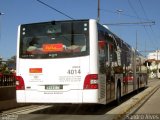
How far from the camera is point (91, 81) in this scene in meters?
12.8

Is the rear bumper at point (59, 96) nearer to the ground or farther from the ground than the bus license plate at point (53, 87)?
nearer to the ground

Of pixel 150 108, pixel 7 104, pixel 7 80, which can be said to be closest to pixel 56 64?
pixel 7 104

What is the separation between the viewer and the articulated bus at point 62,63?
12891mm

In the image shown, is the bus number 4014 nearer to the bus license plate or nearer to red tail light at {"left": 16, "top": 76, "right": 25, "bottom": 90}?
the bus license plate

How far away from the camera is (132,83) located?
75.5 ft

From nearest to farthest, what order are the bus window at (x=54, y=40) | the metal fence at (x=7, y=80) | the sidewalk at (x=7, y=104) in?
the bus window at (x=54, y=40)
the sidewalk at (x=7, y=104)
the metal fence at (x=7, y=80)

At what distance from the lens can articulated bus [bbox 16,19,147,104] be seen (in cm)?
1289

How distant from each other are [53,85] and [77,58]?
1.18 m

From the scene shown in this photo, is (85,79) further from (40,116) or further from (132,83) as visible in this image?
(132,83)

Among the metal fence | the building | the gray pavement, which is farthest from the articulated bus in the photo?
the building

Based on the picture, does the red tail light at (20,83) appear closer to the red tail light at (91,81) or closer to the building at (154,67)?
the red tail light at (91,81)

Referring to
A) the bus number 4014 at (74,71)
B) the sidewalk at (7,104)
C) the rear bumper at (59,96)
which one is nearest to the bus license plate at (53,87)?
the rear bumper at (59,96)

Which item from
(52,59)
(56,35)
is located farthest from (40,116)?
(56,35)

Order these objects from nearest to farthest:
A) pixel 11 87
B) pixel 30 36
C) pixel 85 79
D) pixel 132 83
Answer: pixel 85 79, pixel 30 36, pixel 11 87, pixel 132 83
